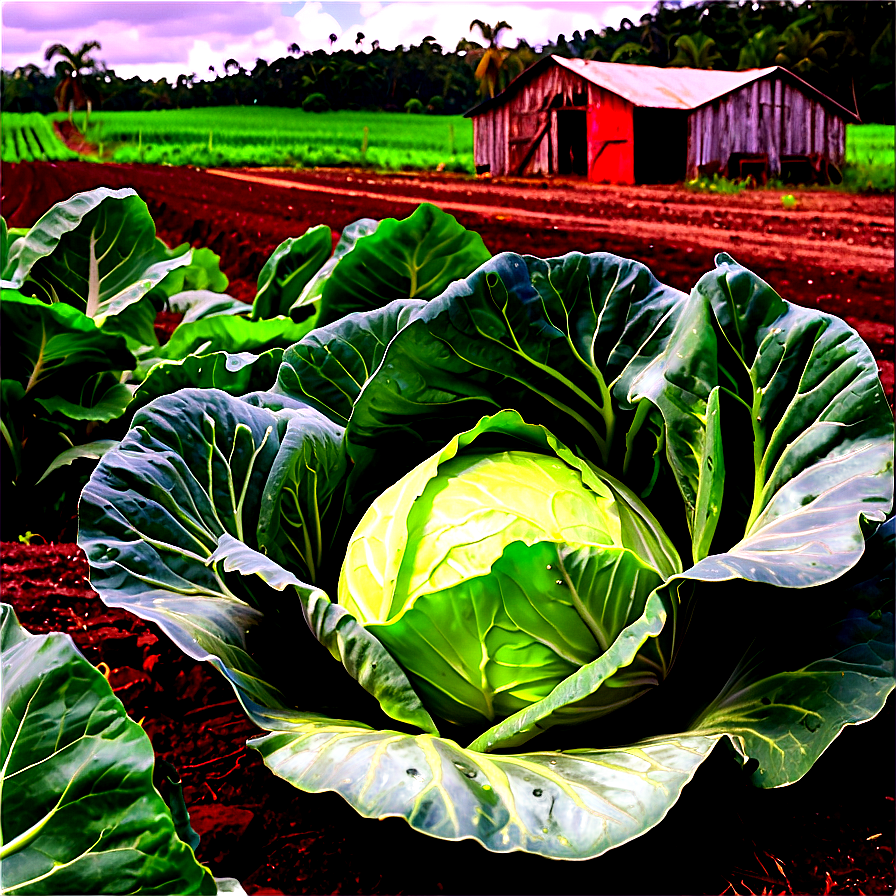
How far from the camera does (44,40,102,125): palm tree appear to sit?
6.30m

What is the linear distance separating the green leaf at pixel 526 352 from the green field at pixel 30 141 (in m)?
8.06

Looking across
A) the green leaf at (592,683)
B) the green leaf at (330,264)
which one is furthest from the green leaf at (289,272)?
the green leaf at (592,683)

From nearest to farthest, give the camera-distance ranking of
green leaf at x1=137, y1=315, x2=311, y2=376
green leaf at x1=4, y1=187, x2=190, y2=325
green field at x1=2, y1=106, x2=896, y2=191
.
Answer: green leaf at x1=137, y1=315, x2=311, y2=376 < green leaf at x1=4, y1=187, x2=190, y2=325 < green field at x1=2, y1=106, x2=896, y2=191

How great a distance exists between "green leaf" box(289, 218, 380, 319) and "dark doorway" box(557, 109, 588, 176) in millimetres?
2013

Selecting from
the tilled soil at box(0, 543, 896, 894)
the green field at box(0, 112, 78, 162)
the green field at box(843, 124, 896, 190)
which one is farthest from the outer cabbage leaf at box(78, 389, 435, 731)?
the green field at box(0, 112, 78, 162)

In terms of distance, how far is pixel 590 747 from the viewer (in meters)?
1.64

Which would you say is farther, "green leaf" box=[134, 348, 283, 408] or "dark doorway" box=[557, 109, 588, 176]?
"dark doorway" box=[557, 109, 588, 176]

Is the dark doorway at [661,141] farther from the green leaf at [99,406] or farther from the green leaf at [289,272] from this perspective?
the green leaf at [99,406]

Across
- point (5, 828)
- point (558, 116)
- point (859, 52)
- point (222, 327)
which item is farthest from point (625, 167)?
point (5, 828)

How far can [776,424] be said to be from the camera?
5.58 ft

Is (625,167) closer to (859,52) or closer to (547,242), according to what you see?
(547,242)

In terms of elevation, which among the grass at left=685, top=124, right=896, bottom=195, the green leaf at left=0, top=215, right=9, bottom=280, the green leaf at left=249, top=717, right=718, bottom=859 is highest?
the grass at left=685, top=124, right=896, bottom=195

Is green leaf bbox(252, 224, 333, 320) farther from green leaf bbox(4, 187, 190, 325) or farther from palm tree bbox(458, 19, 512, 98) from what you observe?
palm tree bbox(458, 19, 512, 98)

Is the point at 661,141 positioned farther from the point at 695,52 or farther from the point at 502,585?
the point at 502,585
